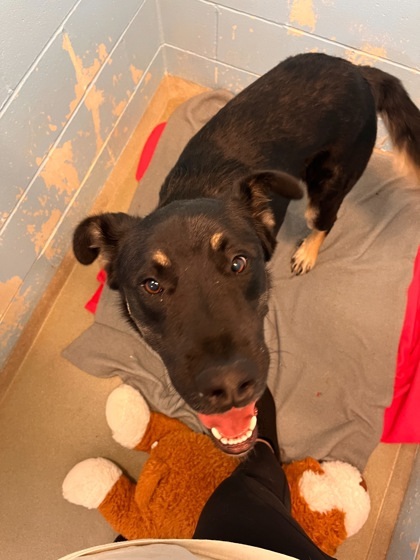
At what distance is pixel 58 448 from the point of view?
8.85 feet

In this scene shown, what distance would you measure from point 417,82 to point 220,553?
8.77 ft

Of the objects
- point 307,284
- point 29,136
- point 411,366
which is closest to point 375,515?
point 411,366

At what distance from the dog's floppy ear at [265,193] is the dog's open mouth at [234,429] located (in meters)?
0.71

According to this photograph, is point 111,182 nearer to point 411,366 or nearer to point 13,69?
point 13,69

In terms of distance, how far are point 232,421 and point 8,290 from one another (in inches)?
58.8

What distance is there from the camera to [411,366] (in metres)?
2.77

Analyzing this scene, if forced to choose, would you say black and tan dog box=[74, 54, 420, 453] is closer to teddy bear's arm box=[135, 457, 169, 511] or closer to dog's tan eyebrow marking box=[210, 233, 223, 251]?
dog's tan eyebrow marking box=[210, 233, 223, 251]

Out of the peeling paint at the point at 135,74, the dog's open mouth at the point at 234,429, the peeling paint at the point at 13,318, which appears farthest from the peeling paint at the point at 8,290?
the peeling paint at the point at 135,74

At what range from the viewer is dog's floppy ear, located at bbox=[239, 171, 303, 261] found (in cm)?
185

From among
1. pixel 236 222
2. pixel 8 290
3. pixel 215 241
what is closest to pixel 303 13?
pixel 236 222

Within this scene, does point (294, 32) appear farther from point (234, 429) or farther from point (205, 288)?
point (234, 429)

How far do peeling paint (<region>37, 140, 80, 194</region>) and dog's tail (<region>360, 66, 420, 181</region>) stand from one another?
1.65 m

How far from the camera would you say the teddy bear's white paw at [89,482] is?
2.39 m

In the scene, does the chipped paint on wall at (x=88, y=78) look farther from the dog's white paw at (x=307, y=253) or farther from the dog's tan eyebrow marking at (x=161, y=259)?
the dog's white paw at (x=307, y=253)
